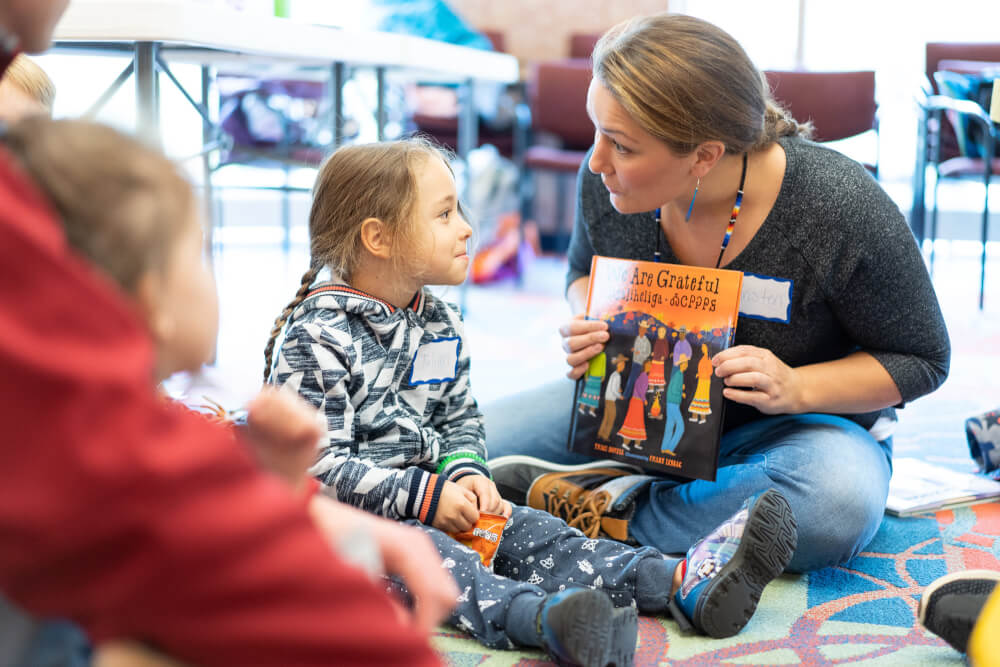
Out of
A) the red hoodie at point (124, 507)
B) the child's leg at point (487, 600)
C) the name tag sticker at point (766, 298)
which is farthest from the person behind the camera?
the name tag sticker at point (766, 298)

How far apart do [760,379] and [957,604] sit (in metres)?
0.38

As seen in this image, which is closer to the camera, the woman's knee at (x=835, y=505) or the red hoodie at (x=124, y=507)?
the red hoodie at (x=124, y=507)

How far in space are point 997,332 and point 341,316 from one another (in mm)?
2707

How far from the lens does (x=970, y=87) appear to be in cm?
318

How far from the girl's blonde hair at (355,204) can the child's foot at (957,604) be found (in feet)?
2.64

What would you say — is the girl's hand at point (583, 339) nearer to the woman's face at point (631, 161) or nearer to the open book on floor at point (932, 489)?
the woman's face at point (631, 161)

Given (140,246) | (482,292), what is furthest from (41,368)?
(482,292)

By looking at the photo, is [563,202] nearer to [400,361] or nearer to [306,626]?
[400,361]

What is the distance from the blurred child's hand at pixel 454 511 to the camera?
4.03 ft

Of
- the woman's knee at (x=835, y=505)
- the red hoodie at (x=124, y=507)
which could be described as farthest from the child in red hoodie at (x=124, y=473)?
the woman's knee at (x=835, y=505)

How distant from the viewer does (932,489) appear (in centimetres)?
174

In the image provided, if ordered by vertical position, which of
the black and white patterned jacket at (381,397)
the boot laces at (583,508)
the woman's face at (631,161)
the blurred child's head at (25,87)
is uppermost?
the blurred child's head at (25,87)

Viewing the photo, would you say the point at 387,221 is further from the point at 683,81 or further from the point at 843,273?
the point at 843,273

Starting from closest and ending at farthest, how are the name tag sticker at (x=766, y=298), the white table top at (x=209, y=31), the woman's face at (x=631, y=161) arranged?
the woman's face at (x=631, y=161) → the name tag sticker at (x=766, y=298) → the white table top at (x=209, y=31)
